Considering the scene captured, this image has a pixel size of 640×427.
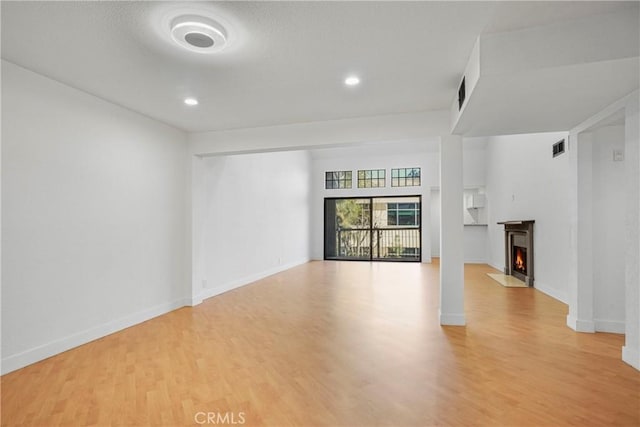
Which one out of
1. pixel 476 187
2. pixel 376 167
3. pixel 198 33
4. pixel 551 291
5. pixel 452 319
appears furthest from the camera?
pixel 376 167

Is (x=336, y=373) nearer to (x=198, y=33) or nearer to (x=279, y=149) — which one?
(x=198, y=33)

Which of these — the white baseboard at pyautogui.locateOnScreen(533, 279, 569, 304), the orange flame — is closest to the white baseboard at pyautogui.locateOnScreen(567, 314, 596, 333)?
the white baseboard at pyautogui.locateOnScreen(533, 279, 569, 304)

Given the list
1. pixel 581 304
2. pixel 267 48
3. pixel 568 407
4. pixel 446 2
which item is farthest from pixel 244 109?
pixel 581 304

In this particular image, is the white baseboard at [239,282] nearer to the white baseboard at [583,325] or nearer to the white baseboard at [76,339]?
the white baseboard at [76,339]

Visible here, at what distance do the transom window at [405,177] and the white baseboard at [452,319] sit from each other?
656 cm

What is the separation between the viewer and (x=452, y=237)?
402 centimetres

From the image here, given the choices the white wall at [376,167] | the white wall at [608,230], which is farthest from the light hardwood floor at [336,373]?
the white wall at [376,167]

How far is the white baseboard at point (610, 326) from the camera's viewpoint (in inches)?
144

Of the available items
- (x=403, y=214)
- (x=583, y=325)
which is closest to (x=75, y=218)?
(x=583, y=325)

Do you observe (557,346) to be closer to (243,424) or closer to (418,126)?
(418,126)

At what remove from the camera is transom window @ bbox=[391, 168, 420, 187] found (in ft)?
33.2

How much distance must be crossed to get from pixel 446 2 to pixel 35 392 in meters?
3.86

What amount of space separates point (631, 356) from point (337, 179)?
8.42m

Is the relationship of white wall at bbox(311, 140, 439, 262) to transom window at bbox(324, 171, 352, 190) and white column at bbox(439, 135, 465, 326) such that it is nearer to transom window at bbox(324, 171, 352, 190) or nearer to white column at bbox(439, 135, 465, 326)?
transom window at bbox(324, 171, 352, 190)
